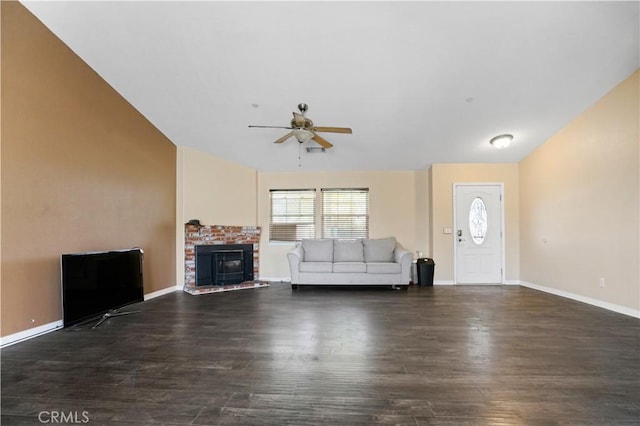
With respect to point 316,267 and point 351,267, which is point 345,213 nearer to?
point 351,267

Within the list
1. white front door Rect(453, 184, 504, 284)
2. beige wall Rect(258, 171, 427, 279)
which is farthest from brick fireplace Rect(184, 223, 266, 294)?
white front door Rect(453, 184, 504, 284)

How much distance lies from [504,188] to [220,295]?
5.89 m

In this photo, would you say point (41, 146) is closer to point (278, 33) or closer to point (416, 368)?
point (278, 33)

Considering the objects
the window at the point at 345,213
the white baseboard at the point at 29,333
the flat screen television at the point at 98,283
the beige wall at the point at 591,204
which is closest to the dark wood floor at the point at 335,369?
the white baseboard at the point at 29,333

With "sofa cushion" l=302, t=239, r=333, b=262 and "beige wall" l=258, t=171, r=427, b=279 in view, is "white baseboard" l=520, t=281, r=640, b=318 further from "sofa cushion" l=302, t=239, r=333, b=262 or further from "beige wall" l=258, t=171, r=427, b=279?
"sofa cushion" l=302, t=239, r=333, b=262

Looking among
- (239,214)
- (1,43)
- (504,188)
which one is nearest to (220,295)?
(239,214)

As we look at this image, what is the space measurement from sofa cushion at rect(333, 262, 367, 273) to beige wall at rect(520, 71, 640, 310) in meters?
3.23

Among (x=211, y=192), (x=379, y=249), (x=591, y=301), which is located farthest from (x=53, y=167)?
(x=591, y=301)

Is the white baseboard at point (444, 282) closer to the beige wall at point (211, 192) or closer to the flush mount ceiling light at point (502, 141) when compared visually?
the flush mount ceiling light at point (502, 141)

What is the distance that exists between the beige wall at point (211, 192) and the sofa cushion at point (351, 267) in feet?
7.04

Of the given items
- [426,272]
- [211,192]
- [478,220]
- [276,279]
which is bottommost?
[276,279]

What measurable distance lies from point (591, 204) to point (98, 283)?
22.0ft

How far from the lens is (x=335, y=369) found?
225cm

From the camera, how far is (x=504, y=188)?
5812 mm
